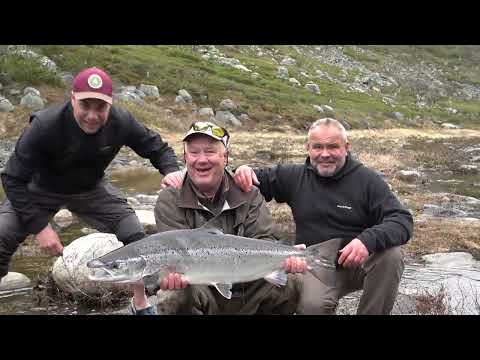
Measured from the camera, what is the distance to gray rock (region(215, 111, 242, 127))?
36.9 m

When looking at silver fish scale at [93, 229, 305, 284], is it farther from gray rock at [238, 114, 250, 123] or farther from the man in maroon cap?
gray rock at [238, 114, 250, 123]

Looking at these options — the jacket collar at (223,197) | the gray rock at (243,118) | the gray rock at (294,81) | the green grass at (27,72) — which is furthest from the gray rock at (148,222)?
the gray rock at (294,81)

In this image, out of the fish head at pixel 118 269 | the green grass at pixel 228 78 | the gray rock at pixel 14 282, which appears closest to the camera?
the fish head at pixel 118 269

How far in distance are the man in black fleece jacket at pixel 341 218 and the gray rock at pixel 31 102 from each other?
838 inches

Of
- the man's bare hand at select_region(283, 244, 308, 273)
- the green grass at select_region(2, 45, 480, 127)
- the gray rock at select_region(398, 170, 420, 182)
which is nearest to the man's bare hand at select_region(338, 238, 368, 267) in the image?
the man's bare hand at select_region(283, 244, 308, 273)

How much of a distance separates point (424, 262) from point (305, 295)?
5033 millimetres

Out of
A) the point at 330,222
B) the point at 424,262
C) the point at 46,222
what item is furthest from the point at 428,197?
the point at 46,222

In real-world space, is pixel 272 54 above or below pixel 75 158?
Result: above

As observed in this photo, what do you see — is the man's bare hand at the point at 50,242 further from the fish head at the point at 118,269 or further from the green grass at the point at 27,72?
the green grass at the point at 27,72

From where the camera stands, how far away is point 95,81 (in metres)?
6.93

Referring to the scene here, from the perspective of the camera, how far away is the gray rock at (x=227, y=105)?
39.5 metres

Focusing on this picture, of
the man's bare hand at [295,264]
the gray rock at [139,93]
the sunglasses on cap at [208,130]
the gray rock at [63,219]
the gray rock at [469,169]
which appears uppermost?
the gray rock at [139,93]

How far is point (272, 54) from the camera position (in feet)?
296

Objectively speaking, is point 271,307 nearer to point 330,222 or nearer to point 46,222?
point 330,222
